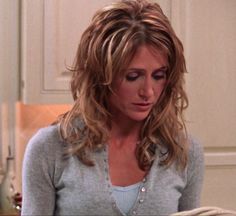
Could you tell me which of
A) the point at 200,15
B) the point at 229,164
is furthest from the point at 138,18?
the point at 229,164

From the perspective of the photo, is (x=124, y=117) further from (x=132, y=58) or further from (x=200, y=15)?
(x=200, y=15)

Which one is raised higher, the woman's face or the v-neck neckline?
the woman's face

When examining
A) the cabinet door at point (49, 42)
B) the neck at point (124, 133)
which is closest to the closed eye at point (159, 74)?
the neck at point (124, 133)

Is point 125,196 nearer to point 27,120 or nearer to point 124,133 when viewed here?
point 124,133

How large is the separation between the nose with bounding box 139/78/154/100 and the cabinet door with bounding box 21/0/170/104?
3.20ft

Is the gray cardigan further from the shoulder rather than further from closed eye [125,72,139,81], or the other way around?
closed eye [125,72,139,81]

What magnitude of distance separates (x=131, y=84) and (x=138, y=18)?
0.12 metres

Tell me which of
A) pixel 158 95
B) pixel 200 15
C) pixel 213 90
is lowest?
pixel 213 90

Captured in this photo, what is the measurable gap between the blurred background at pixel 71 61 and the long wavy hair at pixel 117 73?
0.85m

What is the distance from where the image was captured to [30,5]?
1.91m

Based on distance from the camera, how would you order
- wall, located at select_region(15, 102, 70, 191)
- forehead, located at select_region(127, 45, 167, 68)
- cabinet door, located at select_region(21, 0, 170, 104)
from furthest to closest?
wall, located at select_region(15, 102, 70, 191)
cabinet door, located at select_region(21, 0, 170, 104)
forehead, located at select_region(127, 45, 167, 68)

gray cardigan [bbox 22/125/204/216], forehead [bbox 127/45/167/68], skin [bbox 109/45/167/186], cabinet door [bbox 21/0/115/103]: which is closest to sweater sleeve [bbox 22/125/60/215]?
gray cardigan [bbox 22/125/204/216]

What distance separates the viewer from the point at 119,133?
111 cm

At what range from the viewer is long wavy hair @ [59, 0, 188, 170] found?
100 centimetres
